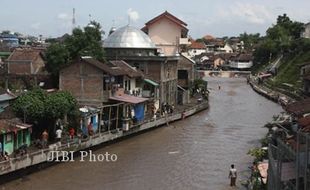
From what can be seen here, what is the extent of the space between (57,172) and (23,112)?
3739 mm

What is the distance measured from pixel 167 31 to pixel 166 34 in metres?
0.42

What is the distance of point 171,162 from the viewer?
29.3m

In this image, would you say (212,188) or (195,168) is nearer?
(212,188)

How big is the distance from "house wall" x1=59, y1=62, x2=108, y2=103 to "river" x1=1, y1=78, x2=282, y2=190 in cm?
379

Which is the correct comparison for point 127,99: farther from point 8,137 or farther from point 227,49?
point 227,49

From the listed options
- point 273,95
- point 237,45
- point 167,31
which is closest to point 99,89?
point 167,31

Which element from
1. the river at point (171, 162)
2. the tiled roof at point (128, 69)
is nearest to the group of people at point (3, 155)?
the river at point (171, 162)

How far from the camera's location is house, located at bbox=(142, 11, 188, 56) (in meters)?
68.6

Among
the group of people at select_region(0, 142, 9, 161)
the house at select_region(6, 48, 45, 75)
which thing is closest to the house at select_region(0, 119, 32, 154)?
the group of people at select_region(0, 142, 9, 161)

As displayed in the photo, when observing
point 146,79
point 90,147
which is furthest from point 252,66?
point 90,147

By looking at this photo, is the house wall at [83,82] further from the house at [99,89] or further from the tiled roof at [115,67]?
the tiled roof at [115,67]

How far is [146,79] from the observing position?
44.3m

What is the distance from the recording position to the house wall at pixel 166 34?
6875 cm

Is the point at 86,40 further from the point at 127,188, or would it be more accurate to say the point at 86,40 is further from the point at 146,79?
the point at 127,188
